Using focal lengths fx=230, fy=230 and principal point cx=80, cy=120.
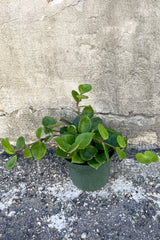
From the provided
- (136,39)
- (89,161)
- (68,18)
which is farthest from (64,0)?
(89,161)

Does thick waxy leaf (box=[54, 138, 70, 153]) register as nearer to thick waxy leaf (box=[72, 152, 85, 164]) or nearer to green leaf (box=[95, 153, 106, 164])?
thick waxy leaf (box=[72, 152, 85, 164])

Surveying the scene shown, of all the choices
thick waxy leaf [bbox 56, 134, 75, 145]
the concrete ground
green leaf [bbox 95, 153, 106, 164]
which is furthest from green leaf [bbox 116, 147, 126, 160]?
the concrete ground

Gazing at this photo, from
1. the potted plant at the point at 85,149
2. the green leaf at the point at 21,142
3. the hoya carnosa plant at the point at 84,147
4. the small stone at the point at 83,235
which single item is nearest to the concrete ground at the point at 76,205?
the small stone at the point at 83,235

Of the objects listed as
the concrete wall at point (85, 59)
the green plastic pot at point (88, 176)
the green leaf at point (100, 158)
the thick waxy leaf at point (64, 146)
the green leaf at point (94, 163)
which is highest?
the concrete wall at point (85, 59)

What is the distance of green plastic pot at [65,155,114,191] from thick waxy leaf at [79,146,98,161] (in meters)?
0.09

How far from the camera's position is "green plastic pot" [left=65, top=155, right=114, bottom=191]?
1.45 m

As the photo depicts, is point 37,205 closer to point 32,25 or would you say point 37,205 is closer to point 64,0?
point 32,25

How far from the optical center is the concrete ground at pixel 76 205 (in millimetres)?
1371

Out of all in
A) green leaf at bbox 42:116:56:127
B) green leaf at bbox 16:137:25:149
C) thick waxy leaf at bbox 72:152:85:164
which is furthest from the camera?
green leaf at bbox 42:116:56:127

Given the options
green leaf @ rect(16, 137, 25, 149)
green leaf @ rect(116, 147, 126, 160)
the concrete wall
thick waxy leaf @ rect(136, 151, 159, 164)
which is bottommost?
thick waxy leaf @ rect(136, 151, 159, 164)

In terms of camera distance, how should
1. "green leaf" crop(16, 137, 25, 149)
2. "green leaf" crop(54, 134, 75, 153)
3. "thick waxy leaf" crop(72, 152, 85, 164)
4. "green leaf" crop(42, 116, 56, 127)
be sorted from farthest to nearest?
"green leaf" crop(42, 116, 56, 127) < "green leaf" crop(16, 137, 25, 149) < "thick waxy leaf" crop(72, 152, 85, 164) < "green leaf" crop(54, 134, 75, 153)

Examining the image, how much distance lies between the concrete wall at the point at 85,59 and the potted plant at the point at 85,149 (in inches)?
10.6

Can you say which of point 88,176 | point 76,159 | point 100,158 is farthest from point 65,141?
point 88,176

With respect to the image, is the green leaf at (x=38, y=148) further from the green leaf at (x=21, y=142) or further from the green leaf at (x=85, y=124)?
the green leaf at (x=85, y=124)
